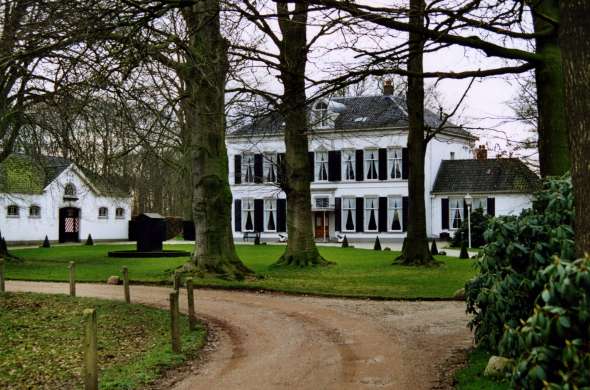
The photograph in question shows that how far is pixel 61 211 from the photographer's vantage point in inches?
1887

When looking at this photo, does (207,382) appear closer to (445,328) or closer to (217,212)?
(445,328)

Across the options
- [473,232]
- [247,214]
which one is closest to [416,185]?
[473,232]

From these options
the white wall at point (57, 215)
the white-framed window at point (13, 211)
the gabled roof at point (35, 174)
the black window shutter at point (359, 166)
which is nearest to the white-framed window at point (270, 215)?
the black window shutter at point (359, 166)

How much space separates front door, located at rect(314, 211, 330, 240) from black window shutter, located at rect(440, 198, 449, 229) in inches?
306

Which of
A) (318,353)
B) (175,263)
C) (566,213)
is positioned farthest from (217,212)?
(566,213)

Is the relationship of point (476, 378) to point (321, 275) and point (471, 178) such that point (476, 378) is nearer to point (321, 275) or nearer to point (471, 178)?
point (321, 275)

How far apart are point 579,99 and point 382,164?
40.0 metres

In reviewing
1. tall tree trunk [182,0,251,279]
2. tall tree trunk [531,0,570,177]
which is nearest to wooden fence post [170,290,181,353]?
tall tree trunk [531,0,570,177]

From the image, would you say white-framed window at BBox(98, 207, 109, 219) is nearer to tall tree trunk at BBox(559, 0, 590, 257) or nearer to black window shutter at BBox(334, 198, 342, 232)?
black window shutter at BBox(334, 198, 342, 232)

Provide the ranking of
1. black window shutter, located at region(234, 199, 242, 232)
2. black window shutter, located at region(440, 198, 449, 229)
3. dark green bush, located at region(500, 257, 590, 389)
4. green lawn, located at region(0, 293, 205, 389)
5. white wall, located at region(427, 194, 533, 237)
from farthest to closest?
black window shutter, located at region(234, 199, 242, 232), black window shutter, located at region(440, 198, 449, 229), white wall, located at region(427, 194, 533, 237), green lawn, located at region(0, 293, 205, 389), dark green bush, located at region(500, 257, 590, 389)

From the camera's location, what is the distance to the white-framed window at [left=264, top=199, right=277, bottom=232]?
4784 cm

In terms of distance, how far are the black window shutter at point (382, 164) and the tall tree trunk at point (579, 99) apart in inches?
1567

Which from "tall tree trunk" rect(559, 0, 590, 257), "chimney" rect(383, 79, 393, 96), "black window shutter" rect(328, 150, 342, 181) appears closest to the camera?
"tall tree trunk" rect(559, 0, 590, 257)

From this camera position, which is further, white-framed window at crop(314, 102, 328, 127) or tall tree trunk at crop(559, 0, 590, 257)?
white-framed window at crop(314, 102, 328, 127)
